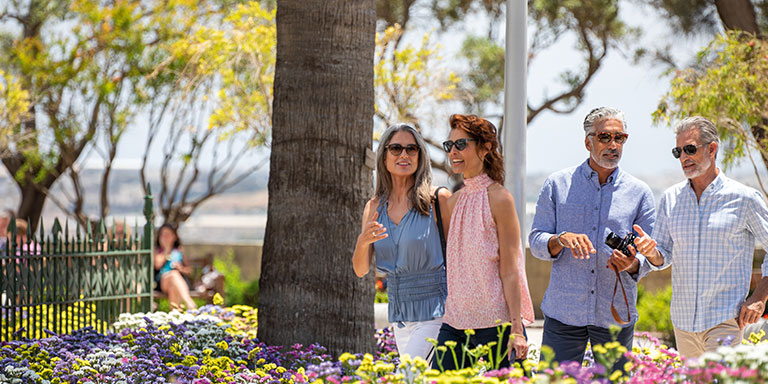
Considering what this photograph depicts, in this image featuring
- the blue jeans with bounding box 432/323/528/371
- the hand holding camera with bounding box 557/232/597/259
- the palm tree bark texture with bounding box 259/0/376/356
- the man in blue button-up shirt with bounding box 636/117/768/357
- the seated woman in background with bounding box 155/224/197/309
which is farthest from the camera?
the seated woman in background with bounding box 155/224/197/309

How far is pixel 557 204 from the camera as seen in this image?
446cm

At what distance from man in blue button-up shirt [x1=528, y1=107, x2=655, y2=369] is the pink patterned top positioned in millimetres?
233

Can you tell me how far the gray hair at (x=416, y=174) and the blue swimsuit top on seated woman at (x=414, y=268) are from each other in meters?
0.06

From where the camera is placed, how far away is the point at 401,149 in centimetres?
450

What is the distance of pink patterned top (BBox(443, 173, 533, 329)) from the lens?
412 centimetres

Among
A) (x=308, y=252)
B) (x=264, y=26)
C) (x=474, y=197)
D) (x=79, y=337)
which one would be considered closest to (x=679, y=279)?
(x=474, y=197)

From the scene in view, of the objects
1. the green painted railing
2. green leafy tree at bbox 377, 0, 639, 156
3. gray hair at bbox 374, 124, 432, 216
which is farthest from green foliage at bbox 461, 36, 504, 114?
gray hair at bbox 374, 124, 432, 216

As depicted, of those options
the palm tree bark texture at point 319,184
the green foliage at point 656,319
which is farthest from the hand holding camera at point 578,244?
the green foliage at point 656,319

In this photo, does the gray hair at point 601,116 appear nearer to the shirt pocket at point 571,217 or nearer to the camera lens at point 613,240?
the shirt pocket at point 571,217

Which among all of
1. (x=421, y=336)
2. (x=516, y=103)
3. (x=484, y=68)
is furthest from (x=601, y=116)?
(x=484, y=68)

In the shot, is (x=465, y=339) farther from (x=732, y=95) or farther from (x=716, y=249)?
(x=732, y=95)

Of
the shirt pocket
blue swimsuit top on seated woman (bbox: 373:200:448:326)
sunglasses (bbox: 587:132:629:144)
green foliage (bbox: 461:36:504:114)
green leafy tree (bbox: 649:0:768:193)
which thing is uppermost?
green foliage (bbox: 461:36:504:114)

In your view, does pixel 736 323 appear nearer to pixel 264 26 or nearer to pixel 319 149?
pixel 319 149

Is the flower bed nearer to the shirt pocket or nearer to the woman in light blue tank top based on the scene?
the woman in light blue tank top
